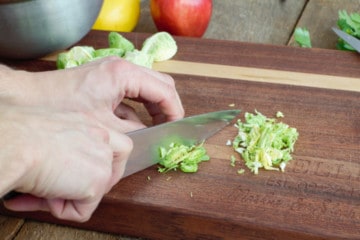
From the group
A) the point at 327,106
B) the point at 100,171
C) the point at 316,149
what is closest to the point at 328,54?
the point at 327,106

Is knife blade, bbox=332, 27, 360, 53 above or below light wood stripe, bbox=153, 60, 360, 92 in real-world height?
above

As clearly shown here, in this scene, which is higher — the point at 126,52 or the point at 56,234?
the point at 126,52

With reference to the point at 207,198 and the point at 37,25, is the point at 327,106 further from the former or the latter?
the point at 37,25

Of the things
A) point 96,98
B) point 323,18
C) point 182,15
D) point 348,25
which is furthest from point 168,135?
point 323,18

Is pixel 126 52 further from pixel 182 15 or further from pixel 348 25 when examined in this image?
pixel 348 25

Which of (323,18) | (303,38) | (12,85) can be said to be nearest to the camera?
(12,85)

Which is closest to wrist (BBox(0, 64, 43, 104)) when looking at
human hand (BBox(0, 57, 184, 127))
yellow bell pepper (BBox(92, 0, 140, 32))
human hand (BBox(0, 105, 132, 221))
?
human hand (BBox(0, 57, 184, 127))

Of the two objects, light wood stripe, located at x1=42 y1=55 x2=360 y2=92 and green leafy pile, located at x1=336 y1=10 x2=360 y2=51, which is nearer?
light wood stripe, located at x1=42 y1=55 x2=360 y2=92

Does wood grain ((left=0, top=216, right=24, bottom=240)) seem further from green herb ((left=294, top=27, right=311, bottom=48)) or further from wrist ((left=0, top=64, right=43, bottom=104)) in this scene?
green herb ((left=294, top=27, right=311, bottom=48))
